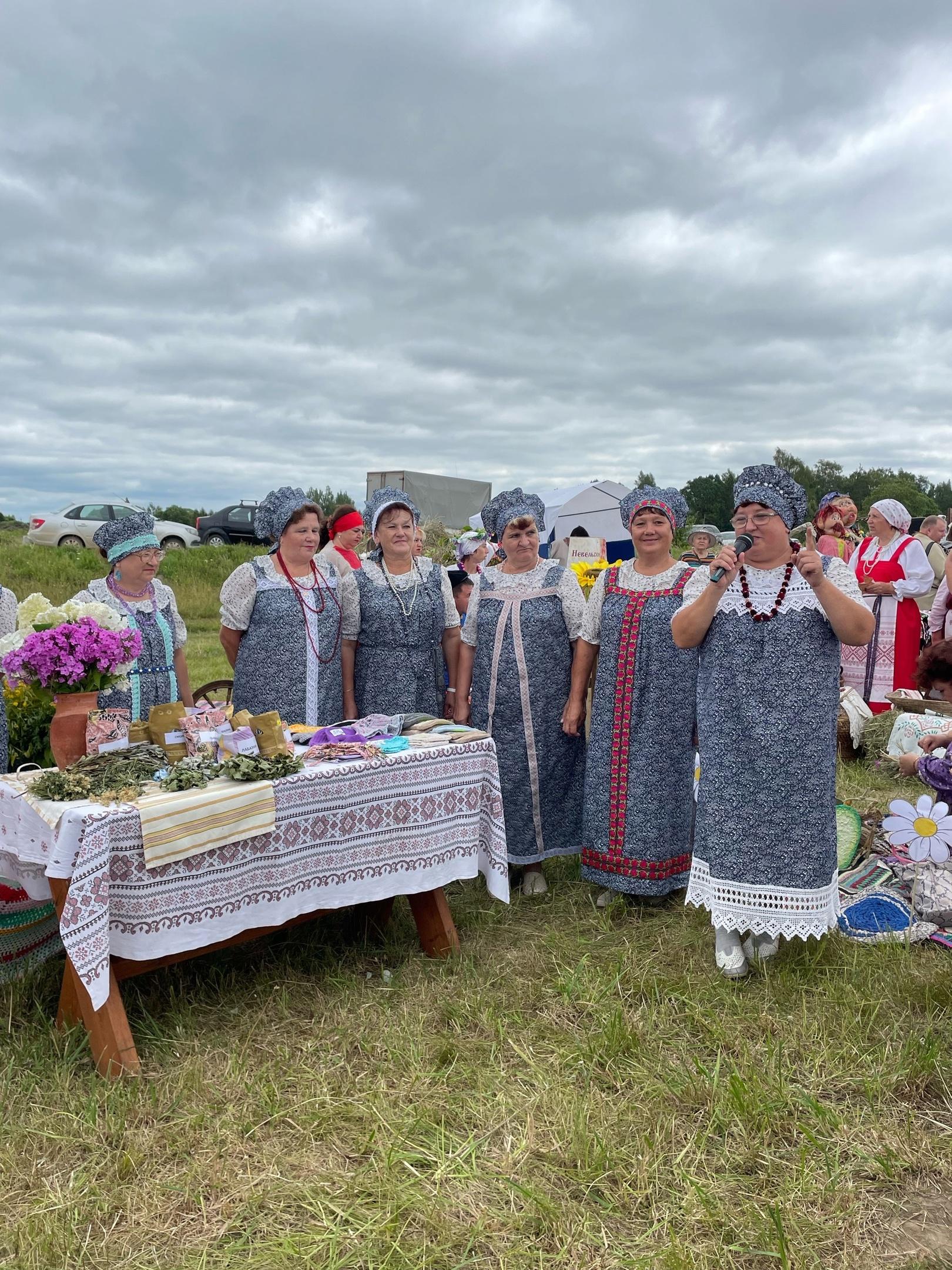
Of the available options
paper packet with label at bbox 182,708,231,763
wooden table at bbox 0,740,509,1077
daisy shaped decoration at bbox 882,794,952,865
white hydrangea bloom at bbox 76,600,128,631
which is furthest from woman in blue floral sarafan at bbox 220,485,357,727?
daisy shaped decoration at bbox 882,794,952,865

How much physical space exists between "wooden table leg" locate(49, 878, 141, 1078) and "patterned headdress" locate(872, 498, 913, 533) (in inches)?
260

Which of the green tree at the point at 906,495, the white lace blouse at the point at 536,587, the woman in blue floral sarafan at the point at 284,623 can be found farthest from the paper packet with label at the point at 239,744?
the green tree at the point at 906,495

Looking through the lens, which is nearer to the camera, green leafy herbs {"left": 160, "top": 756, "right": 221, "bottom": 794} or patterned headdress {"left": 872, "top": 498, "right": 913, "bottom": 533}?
green leafy herbs {"left": 160, "top": 756, "right": 221, "bottom": 794}

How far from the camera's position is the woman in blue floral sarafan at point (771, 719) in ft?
10.4

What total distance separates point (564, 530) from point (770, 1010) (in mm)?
13731

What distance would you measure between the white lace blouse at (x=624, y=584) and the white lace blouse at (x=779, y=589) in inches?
23.4

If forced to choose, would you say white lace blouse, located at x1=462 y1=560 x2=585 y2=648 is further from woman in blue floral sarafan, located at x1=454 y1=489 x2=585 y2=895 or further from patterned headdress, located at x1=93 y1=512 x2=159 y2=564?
patterned headdress, located at x1=93 y1=512 x2=159 y2=564

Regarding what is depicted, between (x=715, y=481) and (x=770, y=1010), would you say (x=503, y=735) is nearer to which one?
(x=770, y=1010)

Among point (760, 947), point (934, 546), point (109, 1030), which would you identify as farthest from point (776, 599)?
point (934, 546)

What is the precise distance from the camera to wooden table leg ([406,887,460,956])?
143 inches

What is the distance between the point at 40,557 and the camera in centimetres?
1659

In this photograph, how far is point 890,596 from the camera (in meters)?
7.33

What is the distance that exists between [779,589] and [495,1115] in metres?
1.86

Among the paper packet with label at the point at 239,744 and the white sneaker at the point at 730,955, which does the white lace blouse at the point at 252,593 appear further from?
the white sneaker at the point at 730,955
